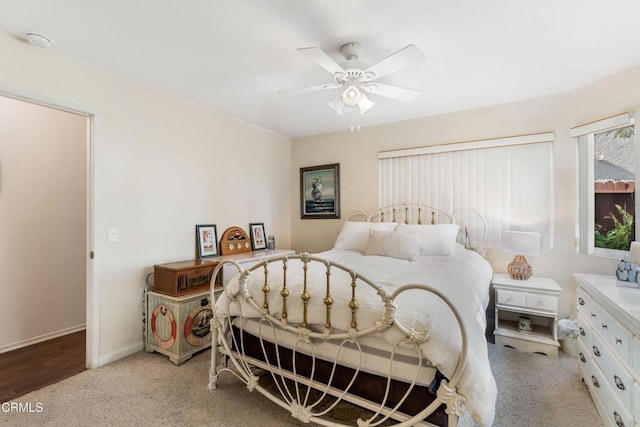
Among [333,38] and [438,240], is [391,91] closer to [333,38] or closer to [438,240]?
[333,38]

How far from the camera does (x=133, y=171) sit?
8.66 feet

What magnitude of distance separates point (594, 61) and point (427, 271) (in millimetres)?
2087

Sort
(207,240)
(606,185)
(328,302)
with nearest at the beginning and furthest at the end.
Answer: (328,302), (606,185), (207,240)

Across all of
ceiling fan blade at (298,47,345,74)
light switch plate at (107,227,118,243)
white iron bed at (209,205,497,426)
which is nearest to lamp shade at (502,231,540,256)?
white iron bed at (209,205,497,426)

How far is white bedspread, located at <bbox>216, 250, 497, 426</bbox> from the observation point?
1.21m

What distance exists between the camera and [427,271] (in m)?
2.12

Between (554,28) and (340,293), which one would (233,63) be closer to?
(340,293)

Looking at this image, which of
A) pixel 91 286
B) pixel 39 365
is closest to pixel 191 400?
pixel 91 286

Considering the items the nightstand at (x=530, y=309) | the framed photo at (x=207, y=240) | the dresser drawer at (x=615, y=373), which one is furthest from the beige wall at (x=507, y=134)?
the framed photo at (x=207, y=240)

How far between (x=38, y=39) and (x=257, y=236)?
2656 millimetres

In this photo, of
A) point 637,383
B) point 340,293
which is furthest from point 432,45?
point 637,383

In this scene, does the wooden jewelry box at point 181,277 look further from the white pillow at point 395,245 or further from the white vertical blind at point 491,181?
the white vertical blind at point 491,181

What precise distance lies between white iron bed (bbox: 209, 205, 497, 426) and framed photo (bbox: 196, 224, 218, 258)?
1270 mm

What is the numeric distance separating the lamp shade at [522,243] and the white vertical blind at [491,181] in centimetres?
33
